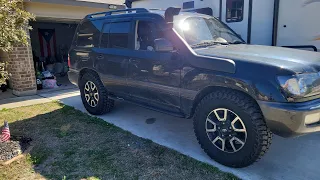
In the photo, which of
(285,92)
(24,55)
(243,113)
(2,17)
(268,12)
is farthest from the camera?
(24,55)

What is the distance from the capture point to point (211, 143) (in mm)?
3240

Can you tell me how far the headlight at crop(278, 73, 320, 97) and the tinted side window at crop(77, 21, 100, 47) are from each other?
11.5ft

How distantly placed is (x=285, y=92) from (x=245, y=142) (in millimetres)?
731

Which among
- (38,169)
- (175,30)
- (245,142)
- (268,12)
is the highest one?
(268,12)

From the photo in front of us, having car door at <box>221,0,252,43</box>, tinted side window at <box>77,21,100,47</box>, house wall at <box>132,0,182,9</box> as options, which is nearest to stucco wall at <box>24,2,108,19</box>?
house wall at <box>132,0,182,9</box>

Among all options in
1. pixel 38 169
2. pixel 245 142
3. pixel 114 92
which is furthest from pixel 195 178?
pixel 114 92

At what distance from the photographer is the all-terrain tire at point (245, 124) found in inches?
111

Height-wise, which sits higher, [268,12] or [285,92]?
[268,12]

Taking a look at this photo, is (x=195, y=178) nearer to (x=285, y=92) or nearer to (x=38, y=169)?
(x=285, y=92)

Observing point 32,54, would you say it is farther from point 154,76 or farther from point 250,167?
point 250,167

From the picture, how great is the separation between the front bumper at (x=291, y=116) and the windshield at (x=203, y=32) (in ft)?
4.60

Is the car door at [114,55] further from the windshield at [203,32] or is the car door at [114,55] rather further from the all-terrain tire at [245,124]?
the all-terrain tire at [245,124]

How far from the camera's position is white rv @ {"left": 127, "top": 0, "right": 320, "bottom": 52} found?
4.16 metres

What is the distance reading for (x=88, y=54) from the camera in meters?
5.11
